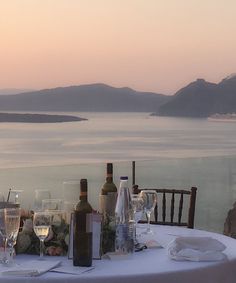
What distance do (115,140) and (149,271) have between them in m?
3.82

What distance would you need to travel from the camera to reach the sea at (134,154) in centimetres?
560

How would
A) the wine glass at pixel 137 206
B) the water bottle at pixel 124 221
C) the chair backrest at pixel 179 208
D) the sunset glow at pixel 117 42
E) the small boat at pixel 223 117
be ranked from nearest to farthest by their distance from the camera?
the water bottle at pixel 124 221
the wine glass at pixel 137 206
the chair backrest at pixel 179 208
the sunset glow at pixel 117 42
the small boat at pixel 223 117

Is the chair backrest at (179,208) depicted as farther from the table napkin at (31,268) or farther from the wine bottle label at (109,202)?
the table napkin at (31,268)

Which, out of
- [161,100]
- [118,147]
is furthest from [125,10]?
[118,147]

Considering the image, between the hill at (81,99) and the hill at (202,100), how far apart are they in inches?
12.3

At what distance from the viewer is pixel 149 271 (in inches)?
85.4

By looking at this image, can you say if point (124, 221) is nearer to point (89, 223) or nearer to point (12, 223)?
point (89, 223)

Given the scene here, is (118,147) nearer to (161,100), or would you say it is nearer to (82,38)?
(161,100)

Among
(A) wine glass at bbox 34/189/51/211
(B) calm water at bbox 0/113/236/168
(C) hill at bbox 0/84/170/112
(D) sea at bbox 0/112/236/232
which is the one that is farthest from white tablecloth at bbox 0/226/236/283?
(C) hill at bbox 0/84/170/112

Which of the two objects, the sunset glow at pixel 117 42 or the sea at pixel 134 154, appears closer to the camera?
the sunset glow at pixel 117 42

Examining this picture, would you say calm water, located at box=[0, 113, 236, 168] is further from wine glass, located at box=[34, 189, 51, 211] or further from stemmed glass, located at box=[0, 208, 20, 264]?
stemmed glass, located at box=[0, 208, 20, 264]

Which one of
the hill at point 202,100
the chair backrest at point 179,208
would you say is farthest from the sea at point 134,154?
the chair backrest at point 179,208

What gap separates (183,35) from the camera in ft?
19.2

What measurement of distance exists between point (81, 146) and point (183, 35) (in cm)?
127
